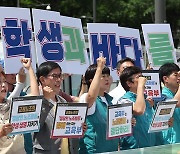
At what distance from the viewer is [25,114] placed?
4559mm

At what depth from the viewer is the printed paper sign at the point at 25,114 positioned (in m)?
4.45

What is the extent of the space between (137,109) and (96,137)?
0.48m

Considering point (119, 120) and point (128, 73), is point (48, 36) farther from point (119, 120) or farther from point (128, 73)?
point (119, 120)

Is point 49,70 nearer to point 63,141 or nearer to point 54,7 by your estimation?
point 63,141

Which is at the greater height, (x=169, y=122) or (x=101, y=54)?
(x=101, y=54)

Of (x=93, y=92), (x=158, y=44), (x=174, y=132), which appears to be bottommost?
(x=174, y=132)

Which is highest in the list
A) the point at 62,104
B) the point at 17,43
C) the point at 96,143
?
the point at 17,43

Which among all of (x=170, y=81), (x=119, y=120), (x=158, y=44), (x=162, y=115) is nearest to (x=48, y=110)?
(x=119, y=120)

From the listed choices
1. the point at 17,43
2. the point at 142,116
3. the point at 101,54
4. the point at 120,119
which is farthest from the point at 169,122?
the point at 17,43

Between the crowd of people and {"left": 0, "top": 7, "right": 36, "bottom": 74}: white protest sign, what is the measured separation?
5.3 inches

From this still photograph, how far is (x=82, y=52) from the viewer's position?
6395 mm

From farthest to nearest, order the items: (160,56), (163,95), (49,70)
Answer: (160,56), (163,95), (49,70)

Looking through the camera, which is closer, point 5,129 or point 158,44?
point 5,129

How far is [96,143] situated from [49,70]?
77 cm
